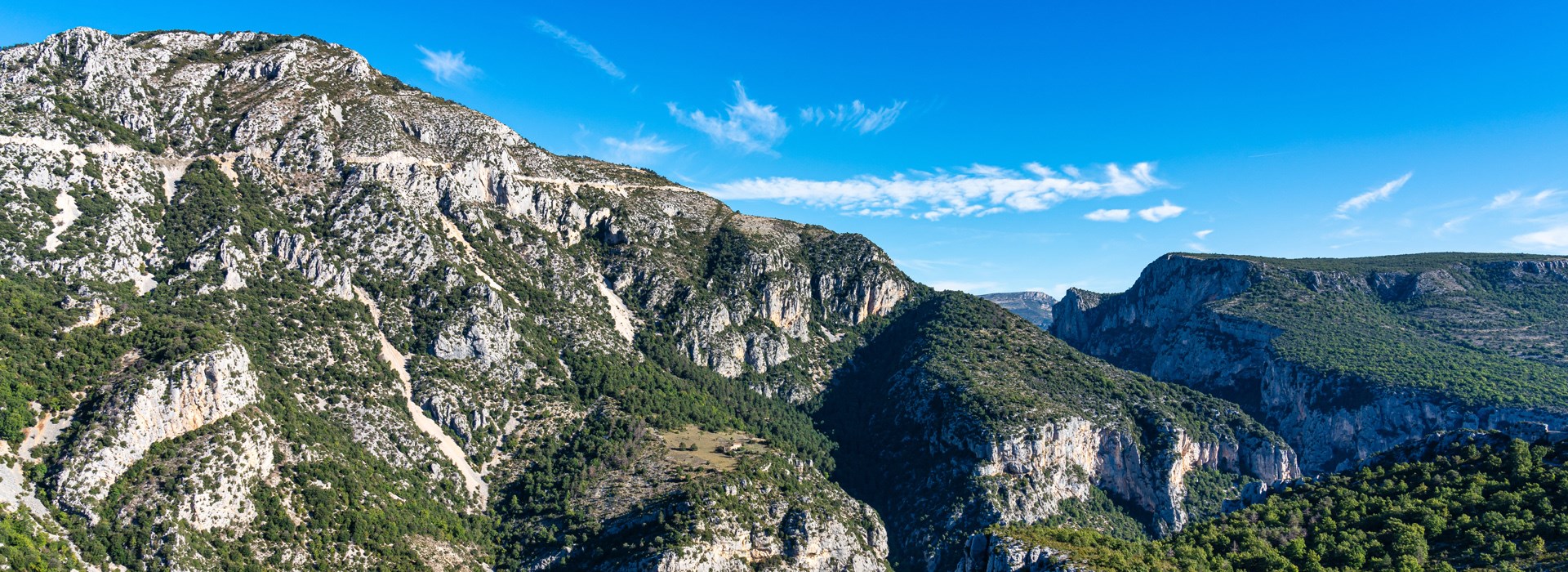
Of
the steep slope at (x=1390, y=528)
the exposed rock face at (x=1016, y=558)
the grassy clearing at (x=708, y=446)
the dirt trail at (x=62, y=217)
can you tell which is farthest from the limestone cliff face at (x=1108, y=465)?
the dirt trail at (x=62, y=217)

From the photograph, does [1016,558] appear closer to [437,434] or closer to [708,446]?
[708,446]

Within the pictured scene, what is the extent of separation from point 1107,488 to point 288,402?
148 meters

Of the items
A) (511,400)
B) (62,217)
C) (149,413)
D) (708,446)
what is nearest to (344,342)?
(511,400)

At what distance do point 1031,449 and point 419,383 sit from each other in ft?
372

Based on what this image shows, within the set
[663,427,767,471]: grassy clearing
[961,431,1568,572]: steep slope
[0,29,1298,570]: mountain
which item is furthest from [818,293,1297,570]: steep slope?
[961,431,1568,572]: steep slope

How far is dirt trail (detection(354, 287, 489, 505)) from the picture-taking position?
12438cm

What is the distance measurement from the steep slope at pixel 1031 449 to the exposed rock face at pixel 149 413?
107136mm

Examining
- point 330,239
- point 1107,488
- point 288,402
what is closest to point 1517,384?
point 1107,488

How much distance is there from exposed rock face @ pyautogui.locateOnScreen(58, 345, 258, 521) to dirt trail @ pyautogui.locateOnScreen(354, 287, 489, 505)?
28.1m

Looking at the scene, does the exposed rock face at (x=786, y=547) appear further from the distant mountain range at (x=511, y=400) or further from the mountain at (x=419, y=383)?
the distant mountain range at (x=511, y=400)

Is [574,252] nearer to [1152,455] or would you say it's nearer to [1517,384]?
[1152,455]

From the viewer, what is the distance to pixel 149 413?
8950cm

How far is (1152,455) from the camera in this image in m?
154

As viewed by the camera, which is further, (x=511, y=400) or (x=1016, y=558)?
(x=511, y=400)
